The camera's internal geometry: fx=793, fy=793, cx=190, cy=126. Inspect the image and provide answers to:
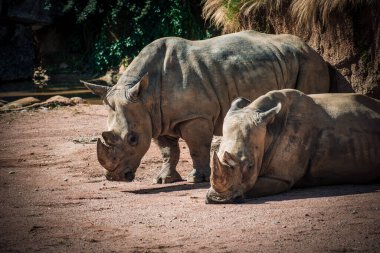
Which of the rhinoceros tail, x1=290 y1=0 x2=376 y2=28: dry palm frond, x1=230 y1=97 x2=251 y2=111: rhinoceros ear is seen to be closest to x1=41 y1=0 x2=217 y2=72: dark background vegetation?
x1=290 y1=0 x2=376 y2=28: dry palm frond

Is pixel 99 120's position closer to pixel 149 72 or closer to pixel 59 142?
pixel 59 142

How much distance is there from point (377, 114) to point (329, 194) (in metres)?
1.32

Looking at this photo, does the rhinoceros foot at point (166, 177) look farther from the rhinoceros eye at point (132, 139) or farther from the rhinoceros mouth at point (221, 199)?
the rhinoceros mouth at point (221, 199)

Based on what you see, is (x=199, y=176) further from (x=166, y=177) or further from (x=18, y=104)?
(x=18, y=104)

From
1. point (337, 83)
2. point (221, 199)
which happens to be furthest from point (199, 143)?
point (337, 83)

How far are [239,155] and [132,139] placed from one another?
1928mm

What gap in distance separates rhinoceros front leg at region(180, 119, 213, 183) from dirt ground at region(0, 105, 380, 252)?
26 centimetres

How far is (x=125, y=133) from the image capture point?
9.20 meters

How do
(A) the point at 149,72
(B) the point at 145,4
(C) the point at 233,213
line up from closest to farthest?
(C) the point at 233,213 → (A) the point at 149,72 → (B) the point at 145,4

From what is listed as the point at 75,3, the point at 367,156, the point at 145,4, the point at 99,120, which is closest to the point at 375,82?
the point at 367,156

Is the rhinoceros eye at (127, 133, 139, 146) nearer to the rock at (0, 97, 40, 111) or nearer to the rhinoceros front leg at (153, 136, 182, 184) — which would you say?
the rhinoceros front leg at (153, 136, 182, 184)

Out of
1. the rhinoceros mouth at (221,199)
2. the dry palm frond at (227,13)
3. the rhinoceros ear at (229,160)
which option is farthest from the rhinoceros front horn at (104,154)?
the dry palm frond at (227,13)

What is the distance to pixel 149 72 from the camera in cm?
955

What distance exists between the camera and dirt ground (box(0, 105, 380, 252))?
6.28 meters
